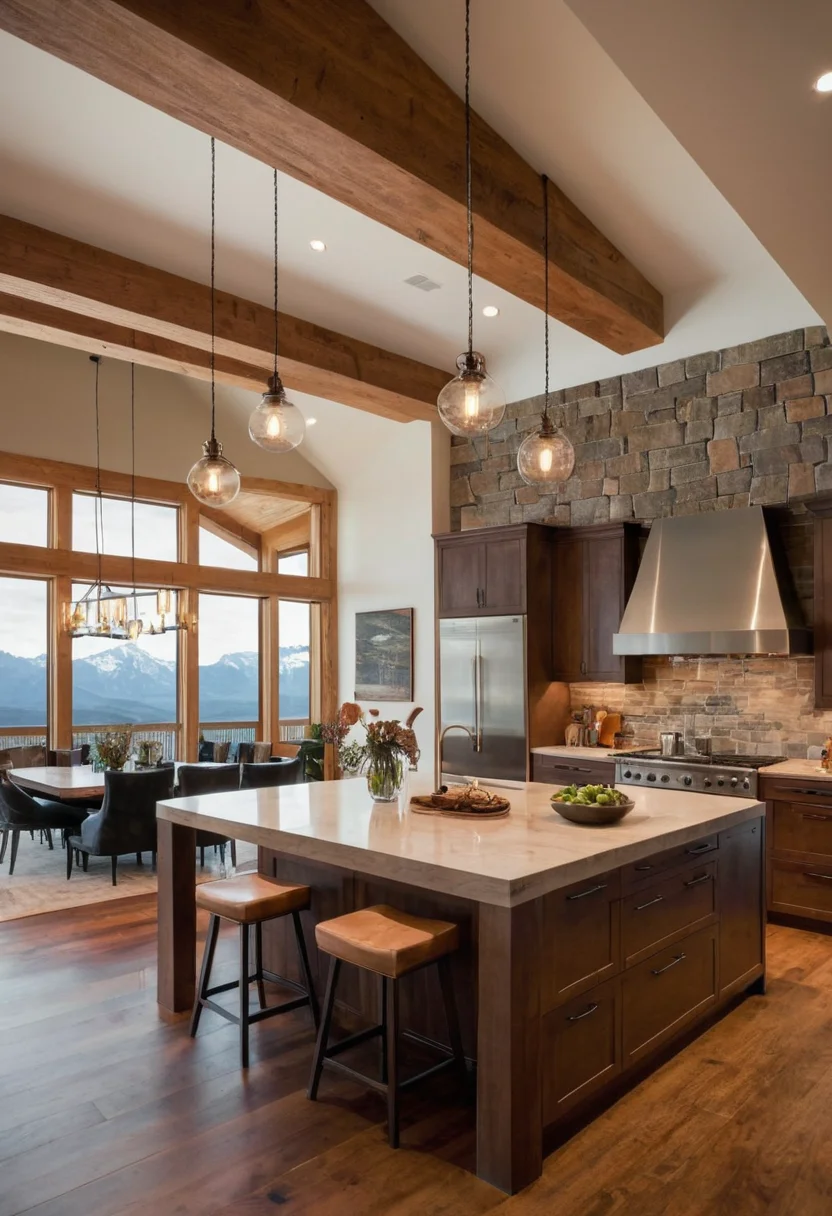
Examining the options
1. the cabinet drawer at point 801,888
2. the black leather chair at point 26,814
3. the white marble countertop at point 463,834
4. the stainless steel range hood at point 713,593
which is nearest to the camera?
the white marble countertop at point 463,834

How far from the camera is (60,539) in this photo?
817cm

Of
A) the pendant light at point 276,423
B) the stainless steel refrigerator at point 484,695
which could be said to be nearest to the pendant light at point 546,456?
the pendant light at point 276,423

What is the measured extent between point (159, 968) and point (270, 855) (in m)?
0.68

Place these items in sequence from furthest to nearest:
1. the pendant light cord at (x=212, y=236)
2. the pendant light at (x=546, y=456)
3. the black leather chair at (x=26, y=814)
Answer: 1. the black leather chair at (x=26, y=814)
2. the pendant light cord at (x=212, y=236)
3. the pendant light at (x=546, y=456)

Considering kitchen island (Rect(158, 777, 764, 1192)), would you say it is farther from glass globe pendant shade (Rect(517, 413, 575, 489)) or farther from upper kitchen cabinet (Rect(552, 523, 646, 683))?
upper kitchen cabinet (Rect(552, 523, 646, 683))

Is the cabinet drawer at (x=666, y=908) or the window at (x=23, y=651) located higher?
the window at (x=23, y=651)

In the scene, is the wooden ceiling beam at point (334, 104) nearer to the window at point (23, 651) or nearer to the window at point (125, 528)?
the window at point (125, 528)

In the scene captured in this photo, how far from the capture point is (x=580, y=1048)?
2764 millimetres

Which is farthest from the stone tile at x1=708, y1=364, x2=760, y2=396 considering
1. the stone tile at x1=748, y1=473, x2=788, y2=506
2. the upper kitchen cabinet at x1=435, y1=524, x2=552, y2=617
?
the upper kitchen cabinet at x1=435, y1=524, x2=552, y2=617

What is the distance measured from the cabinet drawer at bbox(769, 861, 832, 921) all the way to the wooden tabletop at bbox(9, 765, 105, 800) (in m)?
4.66

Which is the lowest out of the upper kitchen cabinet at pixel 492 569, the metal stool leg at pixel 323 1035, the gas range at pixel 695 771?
the metal stool leg at pixel 323 1035

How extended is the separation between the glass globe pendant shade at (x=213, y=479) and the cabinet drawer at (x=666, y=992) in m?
2.69

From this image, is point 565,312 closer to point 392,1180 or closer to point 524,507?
point 524,507

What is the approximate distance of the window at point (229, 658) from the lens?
9.38m
